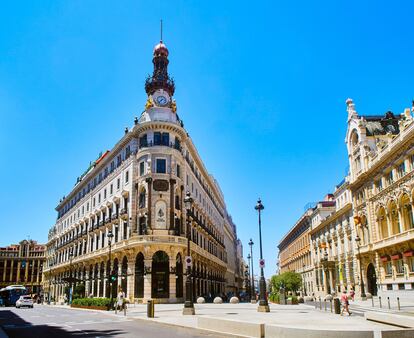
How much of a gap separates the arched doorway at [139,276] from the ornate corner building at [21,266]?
105 meters

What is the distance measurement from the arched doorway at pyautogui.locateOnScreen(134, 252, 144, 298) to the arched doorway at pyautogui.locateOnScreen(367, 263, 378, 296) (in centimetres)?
2769

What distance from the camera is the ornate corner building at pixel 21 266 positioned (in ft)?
444

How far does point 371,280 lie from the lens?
49.6 metres

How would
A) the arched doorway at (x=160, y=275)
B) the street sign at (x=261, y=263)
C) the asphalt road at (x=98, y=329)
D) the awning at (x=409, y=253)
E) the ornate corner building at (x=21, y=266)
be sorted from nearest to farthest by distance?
the asphalt road at (x=98, y=329) < the street sign at (x=261, y=263) < the awning at (x=409, y=253) < the arched doorway at (x=160, y=275) < the ornate corner building at (x=21, y=266)

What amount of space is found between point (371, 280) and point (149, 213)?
28.7m

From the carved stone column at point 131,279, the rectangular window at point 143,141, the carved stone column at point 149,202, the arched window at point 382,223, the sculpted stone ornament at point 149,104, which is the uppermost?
the sculpted stone ornament at point 149,104

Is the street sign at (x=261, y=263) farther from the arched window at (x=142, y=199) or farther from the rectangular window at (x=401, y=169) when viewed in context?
the arched window at (x=142, y=199)

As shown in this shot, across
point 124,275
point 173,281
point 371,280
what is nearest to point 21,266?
point 124,275

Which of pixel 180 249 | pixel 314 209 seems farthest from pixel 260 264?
pixel 314 209

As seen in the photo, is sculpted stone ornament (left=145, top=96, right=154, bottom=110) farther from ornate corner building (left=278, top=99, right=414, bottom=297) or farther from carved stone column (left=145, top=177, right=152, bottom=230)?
ornate corner building (left=278, top=99, right=414, bottom=297)

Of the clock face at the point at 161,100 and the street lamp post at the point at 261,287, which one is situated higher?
the clock face at the point at 161,100

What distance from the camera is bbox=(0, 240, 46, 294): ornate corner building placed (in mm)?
135250

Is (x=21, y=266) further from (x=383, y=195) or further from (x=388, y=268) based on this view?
(x=383, y=195)

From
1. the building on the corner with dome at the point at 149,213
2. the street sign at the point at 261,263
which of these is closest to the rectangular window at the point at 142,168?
the building on the corner with dome at the point at 149,213
